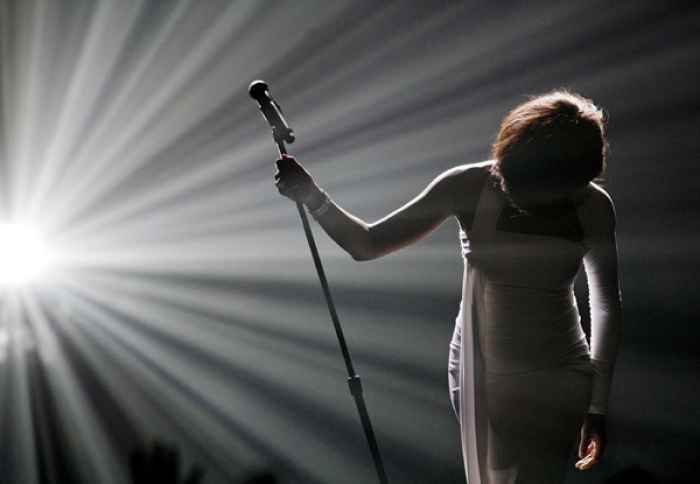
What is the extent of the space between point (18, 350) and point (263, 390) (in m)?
0.86

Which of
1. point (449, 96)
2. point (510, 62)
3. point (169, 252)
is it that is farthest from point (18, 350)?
point (510, 62)

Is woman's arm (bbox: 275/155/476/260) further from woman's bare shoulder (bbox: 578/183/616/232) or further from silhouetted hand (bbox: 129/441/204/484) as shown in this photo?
silhouetted hand (bbox: 129/441/204/484)

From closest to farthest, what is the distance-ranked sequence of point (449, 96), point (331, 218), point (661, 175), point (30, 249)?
point (331, 218) < point (661, 175) < point (449, 96) < point (30, 249)

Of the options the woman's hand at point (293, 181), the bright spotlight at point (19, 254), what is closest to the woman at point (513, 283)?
the woman's hand at point (293, 181)

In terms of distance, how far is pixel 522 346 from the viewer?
99 cm

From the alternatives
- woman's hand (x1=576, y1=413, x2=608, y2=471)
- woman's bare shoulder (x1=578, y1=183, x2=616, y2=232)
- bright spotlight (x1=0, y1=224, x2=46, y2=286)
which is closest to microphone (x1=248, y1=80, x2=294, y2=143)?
woman's bare shoulder (x1=578, y1=183, x2=616, y2=232)

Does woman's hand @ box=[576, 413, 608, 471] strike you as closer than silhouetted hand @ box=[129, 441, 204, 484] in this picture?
Yes

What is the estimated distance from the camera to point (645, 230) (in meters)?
1.75

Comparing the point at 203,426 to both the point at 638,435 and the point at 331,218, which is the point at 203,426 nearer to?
the point at 331,218

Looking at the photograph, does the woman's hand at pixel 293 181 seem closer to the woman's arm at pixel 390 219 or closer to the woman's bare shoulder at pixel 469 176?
the woman's arm at pixel 390 219

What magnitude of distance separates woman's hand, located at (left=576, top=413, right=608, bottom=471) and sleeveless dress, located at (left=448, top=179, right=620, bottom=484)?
2.4 inches

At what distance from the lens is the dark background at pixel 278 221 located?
5.74 feet

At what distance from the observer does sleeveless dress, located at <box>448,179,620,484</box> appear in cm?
98

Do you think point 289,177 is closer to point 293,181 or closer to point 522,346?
point 293,181
